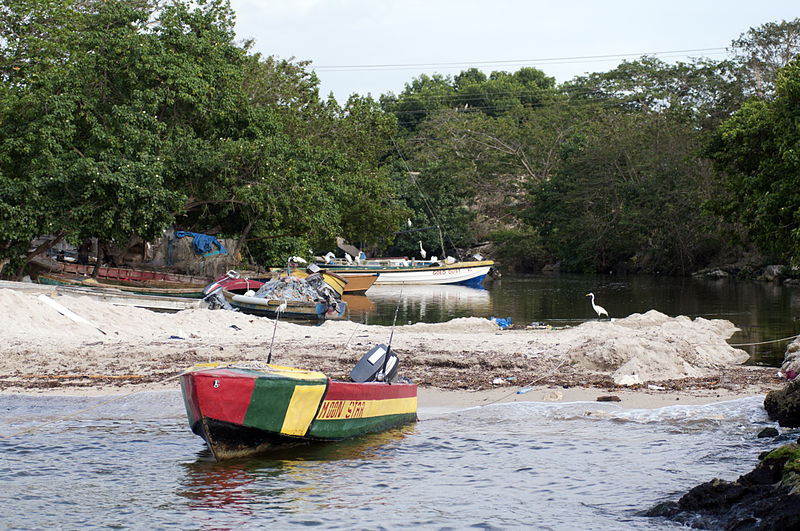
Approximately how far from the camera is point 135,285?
2792cm

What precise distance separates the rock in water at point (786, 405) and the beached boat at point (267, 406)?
5.59m

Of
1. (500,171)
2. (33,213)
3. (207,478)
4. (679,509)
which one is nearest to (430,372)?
(207,478)

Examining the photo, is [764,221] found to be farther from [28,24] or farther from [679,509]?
[28,24]

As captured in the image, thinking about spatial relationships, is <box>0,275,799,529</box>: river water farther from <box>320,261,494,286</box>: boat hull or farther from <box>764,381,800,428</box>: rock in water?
<box>320,261,494,286</box>: boat hull

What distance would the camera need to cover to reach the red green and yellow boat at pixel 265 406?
361 inches

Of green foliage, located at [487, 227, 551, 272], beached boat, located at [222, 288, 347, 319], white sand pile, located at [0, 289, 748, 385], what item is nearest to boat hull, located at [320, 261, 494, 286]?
green foliage, located at [487, 227, 551, 272]

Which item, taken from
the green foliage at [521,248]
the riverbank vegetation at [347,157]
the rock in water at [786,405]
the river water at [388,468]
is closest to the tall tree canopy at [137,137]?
the riverbank vegetation at [347,157]

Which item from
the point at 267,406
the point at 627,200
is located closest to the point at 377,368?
the point at 267,406

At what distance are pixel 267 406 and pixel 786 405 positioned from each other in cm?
706

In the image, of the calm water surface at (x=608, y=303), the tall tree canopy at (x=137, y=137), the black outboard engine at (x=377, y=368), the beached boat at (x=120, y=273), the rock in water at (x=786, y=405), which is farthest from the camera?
the beached boat at (x=120, y=273)

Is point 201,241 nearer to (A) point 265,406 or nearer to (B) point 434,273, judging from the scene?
(B) point 434,273

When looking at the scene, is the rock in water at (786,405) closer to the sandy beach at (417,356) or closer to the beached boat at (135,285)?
the sandy beach at (417,356)

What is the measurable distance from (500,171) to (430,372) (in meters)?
49.8

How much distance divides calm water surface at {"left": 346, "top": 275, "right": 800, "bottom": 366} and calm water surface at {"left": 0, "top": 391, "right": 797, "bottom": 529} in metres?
7.45
